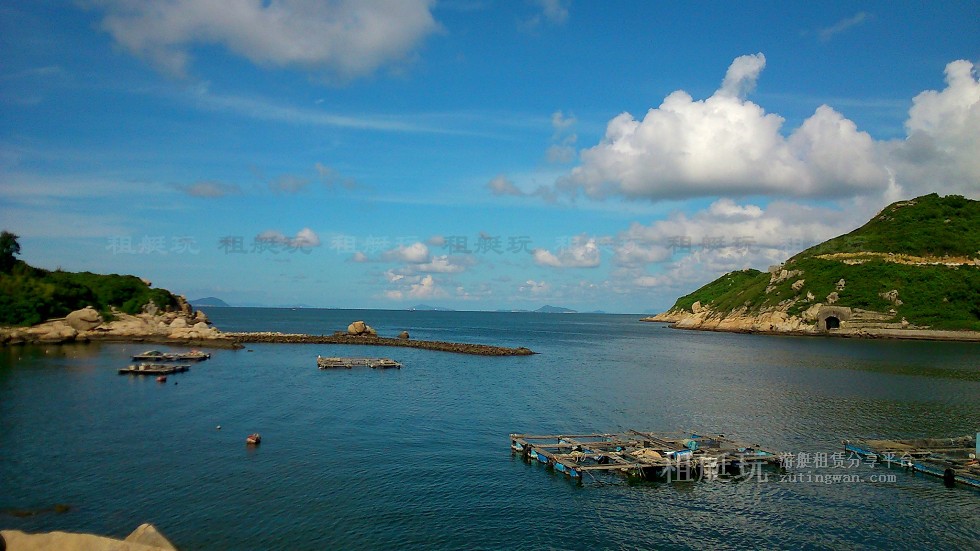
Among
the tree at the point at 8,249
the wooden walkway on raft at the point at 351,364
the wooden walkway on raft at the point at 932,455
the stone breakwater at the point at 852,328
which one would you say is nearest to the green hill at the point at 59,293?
the tree at the point at 8,249

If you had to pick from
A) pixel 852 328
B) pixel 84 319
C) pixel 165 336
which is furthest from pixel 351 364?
pixel 852 328

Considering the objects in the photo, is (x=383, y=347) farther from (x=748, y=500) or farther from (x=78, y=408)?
(x=748, y=500)

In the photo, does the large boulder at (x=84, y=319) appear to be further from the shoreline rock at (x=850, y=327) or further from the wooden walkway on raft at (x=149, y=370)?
the shoreline rock at (x=850, y=327)

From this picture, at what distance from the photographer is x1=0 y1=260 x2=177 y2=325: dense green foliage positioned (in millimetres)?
121438

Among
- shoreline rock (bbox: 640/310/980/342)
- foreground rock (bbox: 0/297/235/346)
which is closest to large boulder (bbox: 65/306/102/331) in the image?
foreground rock (bbox: 0/297/235/346)

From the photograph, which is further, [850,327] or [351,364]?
[850,327]

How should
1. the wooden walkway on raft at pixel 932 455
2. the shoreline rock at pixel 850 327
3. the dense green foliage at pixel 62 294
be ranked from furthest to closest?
the shoreline rock at pixel 850 327, the dense green foliage at pixel 62 294, the wooden walkway on raft at pixel 932 455

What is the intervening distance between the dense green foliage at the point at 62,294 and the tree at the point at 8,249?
4.27 feet

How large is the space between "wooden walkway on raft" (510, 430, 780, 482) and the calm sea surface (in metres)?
1.50

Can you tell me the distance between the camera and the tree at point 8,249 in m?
138

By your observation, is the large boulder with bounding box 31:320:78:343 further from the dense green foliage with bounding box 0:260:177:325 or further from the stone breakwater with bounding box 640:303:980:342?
the stone breakwater with bounding box 640:303:980:342

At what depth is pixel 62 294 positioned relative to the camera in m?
133

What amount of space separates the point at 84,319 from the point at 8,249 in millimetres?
31626

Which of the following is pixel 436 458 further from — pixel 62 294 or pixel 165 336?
pixel 62 294
